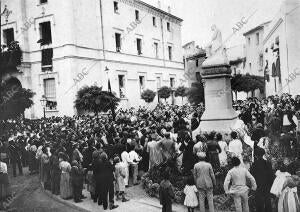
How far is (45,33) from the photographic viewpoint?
32.2 meters

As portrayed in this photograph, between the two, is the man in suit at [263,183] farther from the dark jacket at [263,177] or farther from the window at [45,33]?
the window at [45,33]

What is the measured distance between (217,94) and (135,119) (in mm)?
9852

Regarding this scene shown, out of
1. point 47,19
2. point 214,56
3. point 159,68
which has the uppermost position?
point 47,19

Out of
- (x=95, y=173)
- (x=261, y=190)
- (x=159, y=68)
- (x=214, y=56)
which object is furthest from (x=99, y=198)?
(x=159, y=68)

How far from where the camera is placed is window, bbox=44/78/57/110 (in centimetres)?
3172

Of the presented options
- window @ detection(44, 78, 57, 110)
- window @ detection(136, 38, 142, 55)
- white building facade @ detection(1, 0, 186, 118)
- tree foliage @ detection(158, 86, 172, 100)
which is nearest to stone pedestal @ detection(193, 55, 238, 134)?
white building facade @ detection(1, 0, 186, 118)

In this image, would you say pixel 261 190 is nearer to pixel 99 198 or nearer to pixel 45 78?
pixel 99 198

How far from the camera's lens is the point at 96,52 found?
3406 centimetres

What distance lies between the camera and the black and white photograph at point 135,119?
9.09 meters

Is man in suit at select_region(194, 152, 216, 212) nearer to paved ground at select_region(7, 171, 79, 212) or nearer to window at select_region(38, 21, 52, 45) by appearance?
paved ground at select_region(7, 171, 79, 212)

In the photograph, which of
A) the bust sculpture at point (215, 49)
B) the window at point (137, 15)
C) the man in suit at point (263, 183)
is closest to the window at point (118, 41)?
the window at point (137, 15)

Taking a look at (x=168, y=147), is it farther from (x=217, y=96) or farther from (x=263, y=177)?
(x=263, y=177)

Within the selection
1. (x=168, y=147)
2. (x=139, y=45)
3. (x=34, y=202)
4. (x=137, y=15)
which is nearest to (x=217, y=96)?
(x=168, y=147)

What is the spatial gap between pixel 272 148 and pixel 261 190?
11.3ft
